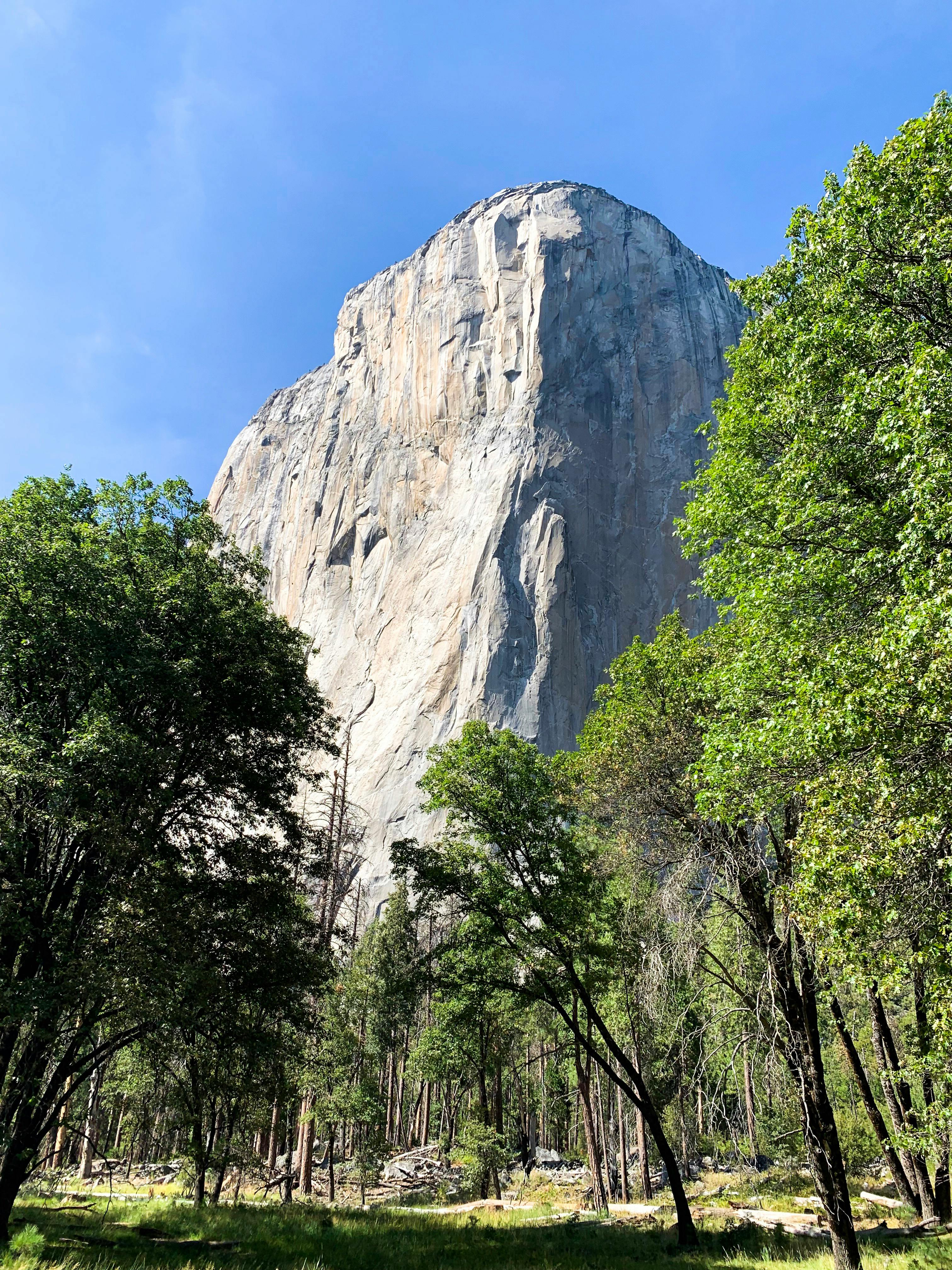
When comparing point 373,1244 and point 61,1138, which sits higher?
point 373,1244

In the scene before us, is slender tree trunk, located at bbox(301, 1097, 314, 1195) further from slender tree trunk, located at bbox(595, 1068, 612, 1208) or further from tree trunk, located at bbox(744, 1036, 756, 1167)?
tree trunk, located at bbox(744, 1036, 756, 1167)

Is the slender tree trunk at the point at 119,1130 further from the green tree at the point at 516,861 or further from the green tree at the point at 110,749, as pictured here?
the green tree at the point at 516,861

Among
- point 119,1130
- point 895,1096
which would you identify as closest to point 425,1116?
point 119,1130

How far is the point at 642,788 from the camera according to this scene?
1332cm

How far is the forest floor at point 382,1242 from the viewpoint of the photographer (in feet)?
30.7

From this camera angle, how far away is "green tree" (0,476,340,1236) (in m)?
10.4

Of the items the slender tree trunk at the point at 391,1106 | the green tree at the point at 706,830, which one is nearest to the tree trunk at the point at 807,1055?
the green tree at the point at 706,830

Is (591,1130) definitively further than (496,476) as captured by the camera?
No

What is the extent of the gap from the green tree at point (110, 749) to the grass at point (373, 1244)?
2067 mm

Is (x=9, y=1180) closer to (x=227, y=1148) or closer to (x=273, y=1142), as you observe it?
(x=227, y=1148)

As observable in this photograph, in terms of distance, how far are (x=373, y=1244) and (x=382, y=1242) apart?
345mm

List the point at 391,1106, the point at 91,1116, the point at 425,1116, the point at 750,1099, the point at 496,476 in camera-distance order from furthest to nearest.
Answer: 1. the point at 496,476
2. the point at 425,1116
3. the point at 391,1106
4. the point at 91,1116
5. the point at 750,1099

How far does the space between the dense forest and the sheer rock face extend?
162 feet

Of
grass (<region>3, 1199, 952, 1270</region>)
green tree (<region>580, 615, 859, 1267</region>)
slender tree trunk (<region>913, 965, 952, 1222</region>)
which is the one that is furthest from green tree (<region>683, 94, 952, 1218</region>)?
grass (<region>3, 1199, 952, 1270</region>)
